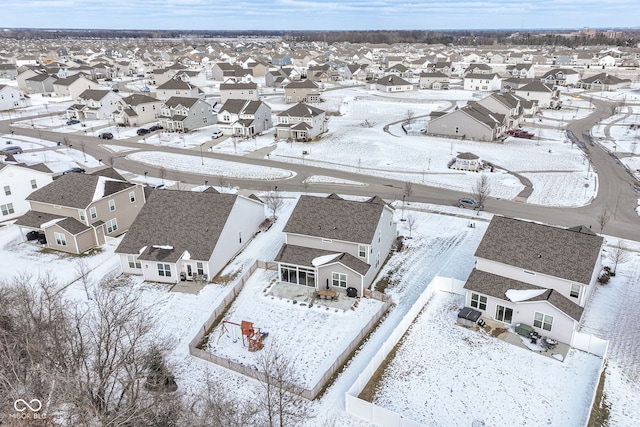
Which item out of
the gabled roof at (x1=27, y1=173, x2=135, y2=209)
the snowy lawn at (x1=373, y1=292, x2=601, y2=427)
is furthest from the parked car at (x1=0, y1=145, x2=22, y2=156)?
the snowy lawn at (x1=373, y1=292, x2=601, y2=427)

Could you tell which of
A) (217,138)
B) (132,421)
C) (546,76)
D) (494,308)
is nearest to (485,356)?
(494,308)

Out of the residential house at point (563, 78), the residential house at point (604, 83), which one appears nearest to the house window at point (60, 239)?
the residential house at point (563, 78)

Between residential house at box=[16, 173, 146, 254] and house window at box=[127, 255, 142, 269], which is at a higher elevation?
residential house at box=[16, 173, 146, 254]

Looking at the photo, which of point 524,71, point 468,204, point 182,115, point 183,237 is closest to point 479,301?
point 468,204

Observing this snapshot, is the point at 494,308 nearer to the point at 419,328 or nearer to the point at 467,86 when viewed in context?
the point at 419,328

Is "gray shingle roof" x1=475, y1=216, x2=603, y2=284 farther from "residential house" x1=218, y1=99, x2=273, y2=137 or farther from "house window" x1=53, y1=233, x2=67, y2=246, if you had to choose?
"residential house" x1=218, y1=99, x2=273, y2=137
